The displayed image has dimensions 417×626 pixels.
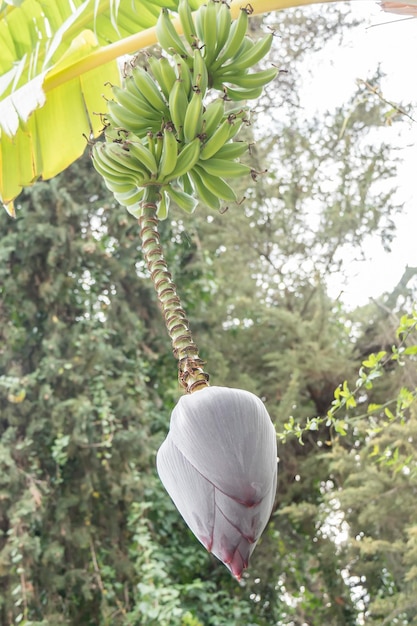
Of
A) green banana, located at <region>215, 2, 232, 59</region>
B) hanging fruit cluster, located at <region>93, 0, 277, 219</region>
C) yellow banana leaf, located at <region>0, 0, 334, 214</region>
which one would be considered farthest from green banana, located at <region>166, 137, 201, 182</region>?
yellow banana leaf, located at <region>0, 0, 334, 214</region>

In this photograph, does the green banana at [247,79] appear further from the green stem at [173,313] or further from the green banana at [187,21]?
the green stem at [173,313]

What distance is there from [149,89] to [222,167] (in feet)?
0.26

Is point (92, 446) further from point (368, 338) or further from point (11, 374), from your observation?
point (368, 338)

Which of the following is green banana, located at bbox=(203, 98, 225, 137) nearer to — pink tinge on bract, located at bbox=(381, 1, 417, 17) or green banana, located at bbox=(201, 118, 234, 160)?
green banana, located at bbox=(201, 118, 234, 160)

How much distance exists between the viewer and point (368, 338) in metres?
3.09

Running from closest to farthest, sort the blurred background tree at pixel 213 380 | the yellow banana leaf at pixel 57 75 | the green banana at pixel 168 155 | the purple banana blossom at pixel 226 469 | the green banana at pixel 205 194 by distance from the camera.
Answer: the purple banana blossom at pixel 226 469 < the green banana at pixel 168 155 < the green banana at pixel 205 194 < the yellow banana leaf at pixel 57 75 < the blurred background tree at pixel 213 380

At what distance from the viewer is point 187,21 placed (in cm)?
61

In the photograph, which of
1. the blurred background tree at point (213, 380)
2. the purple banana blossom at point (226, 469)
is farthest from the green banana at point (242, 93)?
the blurred background tree at point (213, 380)

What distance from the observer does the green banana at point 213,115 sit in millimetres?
578

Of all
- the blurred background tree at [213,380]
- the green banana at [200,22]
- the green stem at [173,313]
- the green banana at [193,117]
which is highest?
the green banana at [200,22]

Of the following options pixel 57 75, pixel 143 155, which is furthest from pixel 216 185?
pixel 57 75

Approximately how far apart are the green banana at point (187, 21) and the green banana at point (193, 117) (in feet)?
0.20

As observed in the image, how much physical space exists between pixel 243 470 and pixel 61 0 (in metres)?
0.65

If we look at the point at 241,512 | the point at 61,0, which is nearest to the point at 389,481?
the point at 61,0
